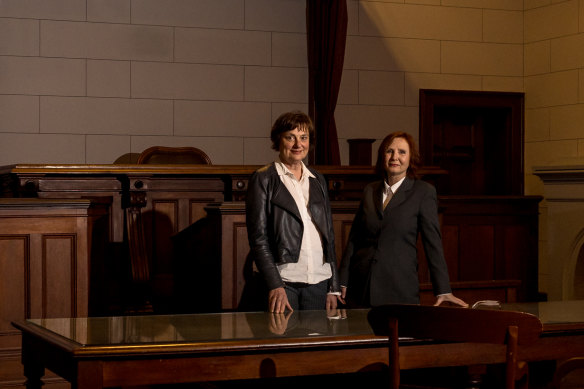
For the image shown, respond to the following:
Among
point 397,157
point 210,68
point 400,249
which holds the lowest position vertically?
point 400,249

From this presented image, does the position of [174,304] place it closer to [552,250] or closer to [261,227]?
[261,227]

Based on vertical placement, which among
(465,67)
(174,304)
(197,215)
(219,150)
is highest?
(465,67)

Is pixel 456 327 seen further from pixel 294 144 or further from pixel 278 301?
pixel 294 144

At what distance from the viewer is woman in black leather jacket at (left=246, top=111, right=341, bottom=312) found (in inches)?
129

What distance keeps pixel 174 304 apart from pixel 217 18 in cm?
279

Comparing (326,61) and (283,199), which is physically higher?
(326,61)

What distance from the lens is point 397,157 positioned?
3355 mm

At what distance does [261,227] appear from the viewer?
3279 mm

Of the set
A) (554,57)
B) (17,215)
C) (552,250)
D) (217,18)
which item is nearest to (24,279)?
(17,215)

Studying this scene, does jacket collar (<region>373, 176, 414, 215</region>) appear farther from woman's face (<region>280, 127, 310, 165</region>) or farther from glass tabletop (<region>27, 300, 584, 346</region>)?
glass tabletop (<region>27, 300, 584, 346</region>)

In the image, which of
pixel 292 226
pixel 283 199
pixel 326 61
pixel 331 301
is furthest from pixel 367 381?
pixel 326 61

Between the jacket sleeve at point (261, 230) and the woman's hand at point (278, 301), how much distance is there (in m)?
0.03

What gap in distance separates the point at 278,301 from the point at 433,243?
0.66 metres

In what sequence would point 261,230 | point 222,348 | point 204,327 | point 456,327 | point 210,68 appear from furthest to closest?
point 210,68 < point 261,230 < point 204,327 < point 222,348 < point 456,327
